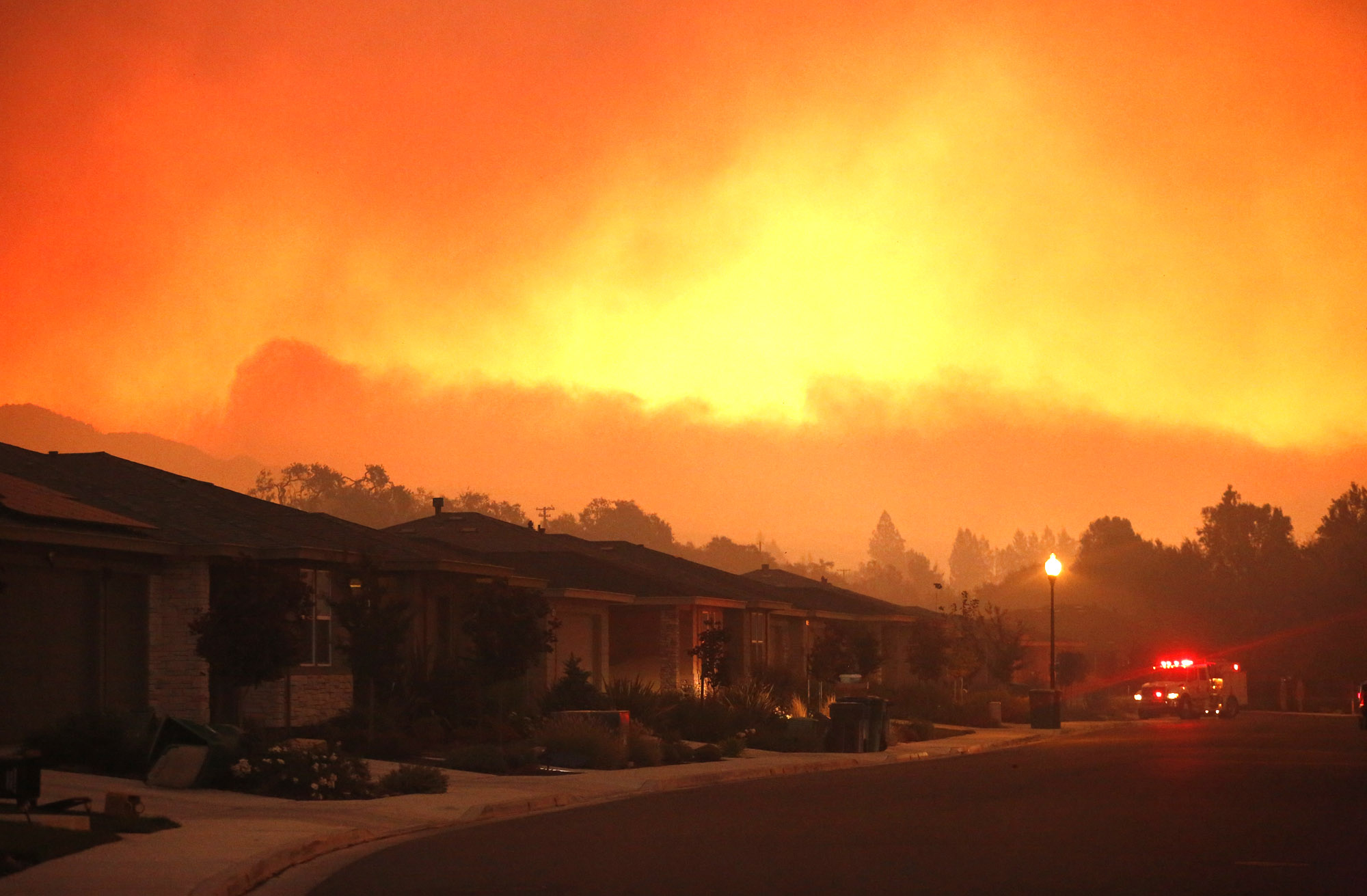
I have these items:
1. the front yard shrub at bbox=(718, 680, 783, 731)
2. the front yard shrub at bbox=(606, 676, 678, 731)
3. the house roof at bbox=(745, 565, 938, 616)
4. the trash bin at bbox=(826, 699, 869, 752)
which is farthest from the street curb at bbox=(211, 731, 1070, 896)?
the house roof at bbox=(745, 565, 938, 616)

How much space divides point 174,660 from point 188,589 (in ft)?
4.23

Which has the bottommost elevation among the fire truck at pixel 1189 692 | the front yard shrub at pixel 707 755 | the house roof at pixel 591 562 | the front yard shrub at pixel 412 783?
the fire truck at pixel 1189 692

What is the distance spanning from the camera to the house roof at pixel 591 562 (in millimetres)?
47312

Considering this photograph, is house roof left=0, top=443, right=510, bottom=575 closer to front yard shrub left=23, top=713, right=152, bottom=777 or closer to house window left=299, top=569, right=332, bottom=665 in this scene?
house window left=299, top=569, right=332, bottom=665

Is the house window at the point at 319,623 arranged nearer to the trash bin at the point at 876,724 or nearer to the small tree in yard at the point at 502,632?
the small tree in yard at the point at 502,632

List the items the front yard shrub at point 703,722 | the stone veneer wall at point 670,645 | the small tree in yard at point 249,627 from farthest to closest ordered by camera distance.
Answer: the stone veneer wall at point 670,645 → the front yard shrub at point 703,722 → the small tree in yard at point 249,627

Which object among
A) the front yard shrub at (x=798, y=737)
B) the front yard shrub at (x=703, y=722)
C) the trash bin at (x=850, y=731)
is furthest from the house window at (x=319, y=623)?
the trash bin at (x=850, y=731)

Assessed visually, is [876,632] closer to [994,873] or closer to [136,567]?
[136,567]

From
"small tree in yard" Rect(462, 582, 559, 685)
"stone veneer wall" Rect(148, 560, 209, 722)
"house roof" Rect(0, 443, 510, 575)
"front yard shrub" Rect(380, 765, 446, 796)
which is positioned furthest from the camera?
"small tree in yard" Rect(462, 582, 559, 685)

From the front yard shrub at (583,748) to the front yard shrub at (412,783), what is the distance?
6.01 metres

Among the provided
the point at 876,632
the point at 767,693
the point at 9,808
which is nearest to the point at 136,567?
the point at 9,808

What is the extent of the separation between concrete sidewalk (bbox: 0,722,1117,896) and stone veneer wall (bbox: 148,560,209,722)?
392 cm

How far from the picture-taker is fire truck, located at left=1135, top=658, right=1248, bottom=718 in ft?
Answer: 205

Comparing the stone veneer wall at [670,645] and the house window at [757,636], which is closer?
the stone veneer wall at [670,645]
